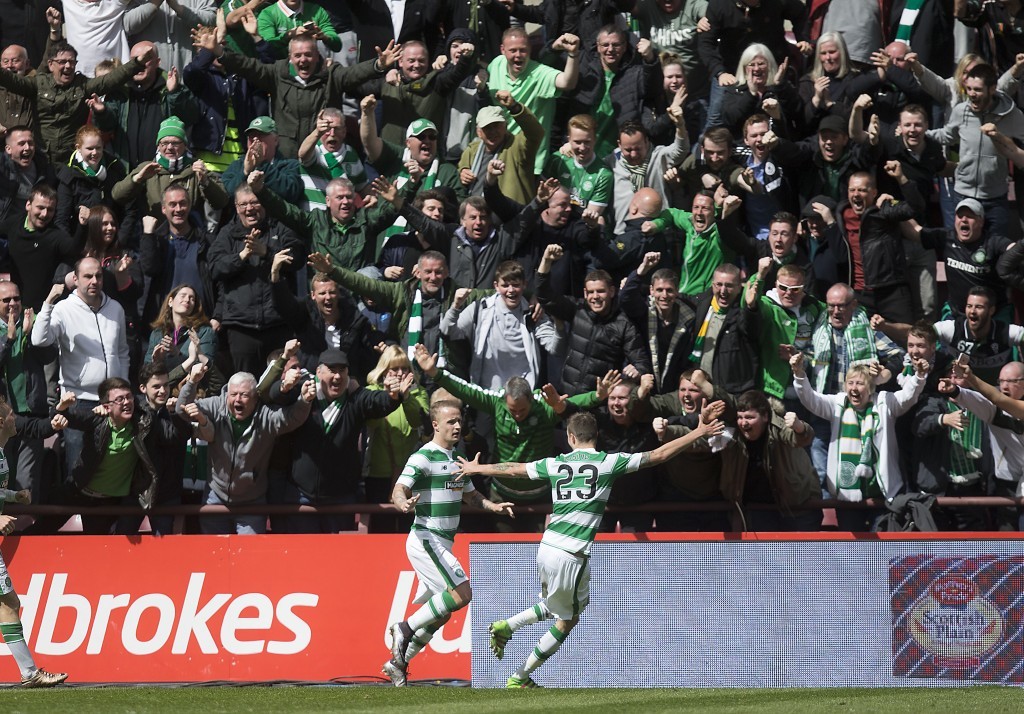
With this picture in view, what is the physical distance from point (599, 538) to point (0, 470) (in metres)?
4.70

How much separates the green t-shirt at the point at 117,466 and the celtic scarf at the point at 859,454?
598 cm

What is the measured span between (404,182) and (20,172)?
393 cm

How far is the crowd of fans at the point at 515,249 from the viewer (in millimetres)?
12633

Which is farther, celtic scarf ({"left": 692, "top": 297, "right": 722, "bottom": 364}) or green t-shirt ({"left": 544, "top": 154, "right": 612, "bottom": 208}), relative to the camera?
green t-shirt ({"left": 544, "top": 154, "right": 612, "bottom": 208})

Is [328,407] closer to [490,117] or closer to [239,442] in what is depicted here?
[239,442]

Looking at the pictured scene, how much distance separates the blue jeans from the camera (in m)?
12.9

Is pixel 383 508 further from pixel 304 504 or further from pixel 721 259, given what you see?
pixel 721 259

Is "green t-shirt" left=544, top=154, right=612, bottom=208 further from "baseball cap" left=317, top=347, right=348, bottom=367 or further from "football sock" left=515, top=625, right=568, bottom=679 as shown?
"football sock" left=515, top=625, right=568, bottom=679

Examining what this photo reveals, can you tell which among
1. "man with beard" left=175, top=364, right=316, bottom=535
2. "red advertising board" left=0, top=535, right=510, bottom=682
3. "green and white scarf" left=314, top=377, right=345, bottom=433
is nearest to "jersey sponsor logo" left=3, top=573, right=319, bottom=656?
"red advertising board" left=0, top=535, right=510, bottom=682

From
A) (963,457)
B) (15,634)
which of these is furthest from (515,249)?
(15,634)

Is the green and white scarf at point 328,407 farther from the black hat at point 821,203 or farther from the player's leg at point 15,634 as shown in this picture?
the black hat at point 821,203

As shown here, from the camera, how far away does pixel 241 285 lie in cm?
1402

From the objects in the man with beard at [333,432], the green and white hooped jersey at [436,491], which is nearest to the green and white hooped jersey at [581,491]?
the green and white hooped jersey at [436,491]

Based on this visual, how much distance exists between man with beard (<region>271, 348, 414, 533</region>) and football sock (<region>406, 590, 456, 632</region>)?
1.78m
